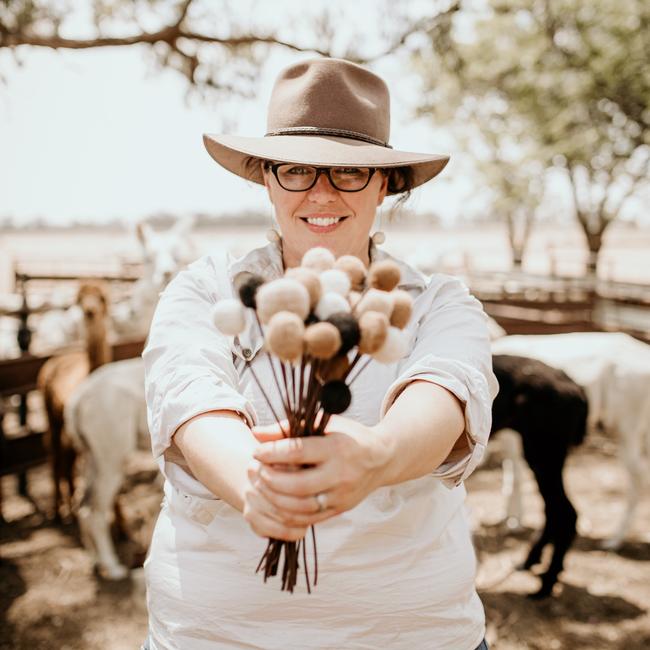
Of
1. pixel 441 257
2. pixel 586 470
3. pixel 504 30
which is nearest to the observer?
pixel 586 470

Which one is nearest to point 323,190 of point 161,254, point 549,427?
point 549,427

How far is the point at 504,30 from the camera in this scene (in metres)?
14.2

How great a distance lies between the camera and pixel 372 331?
2.69ft

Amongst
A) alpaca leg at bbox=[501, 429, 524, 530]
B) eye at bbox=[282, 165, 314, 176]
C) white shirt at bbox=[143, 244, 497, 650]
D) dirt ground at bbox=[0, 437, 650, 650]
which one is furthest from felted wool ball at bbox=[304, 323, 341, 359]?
alpaca leg at bbox=[501, 429, 524, 530]

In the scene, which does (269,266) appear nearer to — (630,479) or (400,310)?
(400,310)

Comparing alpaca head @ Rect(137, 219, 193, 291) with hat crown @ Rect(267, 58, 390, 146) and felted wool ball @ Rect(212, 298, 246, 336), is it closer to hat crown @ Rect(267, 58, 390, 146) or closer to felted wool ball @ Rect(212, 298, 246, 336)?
hat crown @ Rect(267, 58, 390, 146)

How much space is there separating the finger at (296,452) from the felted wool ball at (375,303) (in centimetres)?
19

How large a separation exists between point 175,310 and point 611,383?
4.21m

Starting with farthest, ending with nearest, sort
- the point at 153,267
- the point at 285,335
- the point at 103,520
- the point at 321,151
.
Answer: the point at 153,267
the point at 103,520
the point at 321,151
the point at 285,335

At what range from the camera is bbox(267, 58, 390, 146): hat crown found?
139cm

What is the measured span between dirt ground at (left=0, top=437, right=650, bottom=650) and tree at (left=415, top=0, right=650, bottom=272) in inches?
252

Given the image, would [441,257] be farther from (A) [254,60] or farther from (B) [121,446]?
(B) [121,446]

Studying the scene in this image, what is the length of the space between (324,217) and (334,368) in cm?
58

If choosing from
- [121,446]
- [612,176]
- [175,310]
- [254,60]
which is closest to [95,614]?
[121,446]
